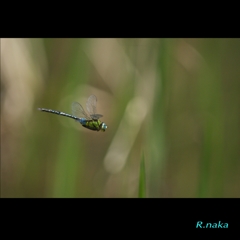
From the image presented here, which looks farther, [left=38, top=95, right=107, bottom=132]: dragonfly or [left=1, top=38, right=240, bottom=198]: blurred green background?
[left=1, top=38, right=240, bottom=198]: blurred green background

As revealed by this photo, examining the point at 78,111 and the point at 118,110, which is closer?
the point at 78,111

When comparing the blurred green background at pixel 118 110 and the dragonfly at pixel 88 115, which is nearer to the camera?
the dragonfly at pixel 88 115

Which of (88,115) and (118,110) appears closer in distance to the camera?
(88,115)

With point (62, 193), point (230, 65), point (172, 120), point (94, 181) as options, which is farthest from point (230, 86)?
point (62, 193)

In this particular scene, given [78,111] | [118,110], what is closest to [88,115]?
[78,111]

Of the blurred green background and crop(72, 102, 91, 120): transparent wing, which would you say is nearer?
crop(72, 102, 91, 120): transparent wing

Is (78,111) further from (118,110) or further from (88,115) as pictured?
(118,110)
